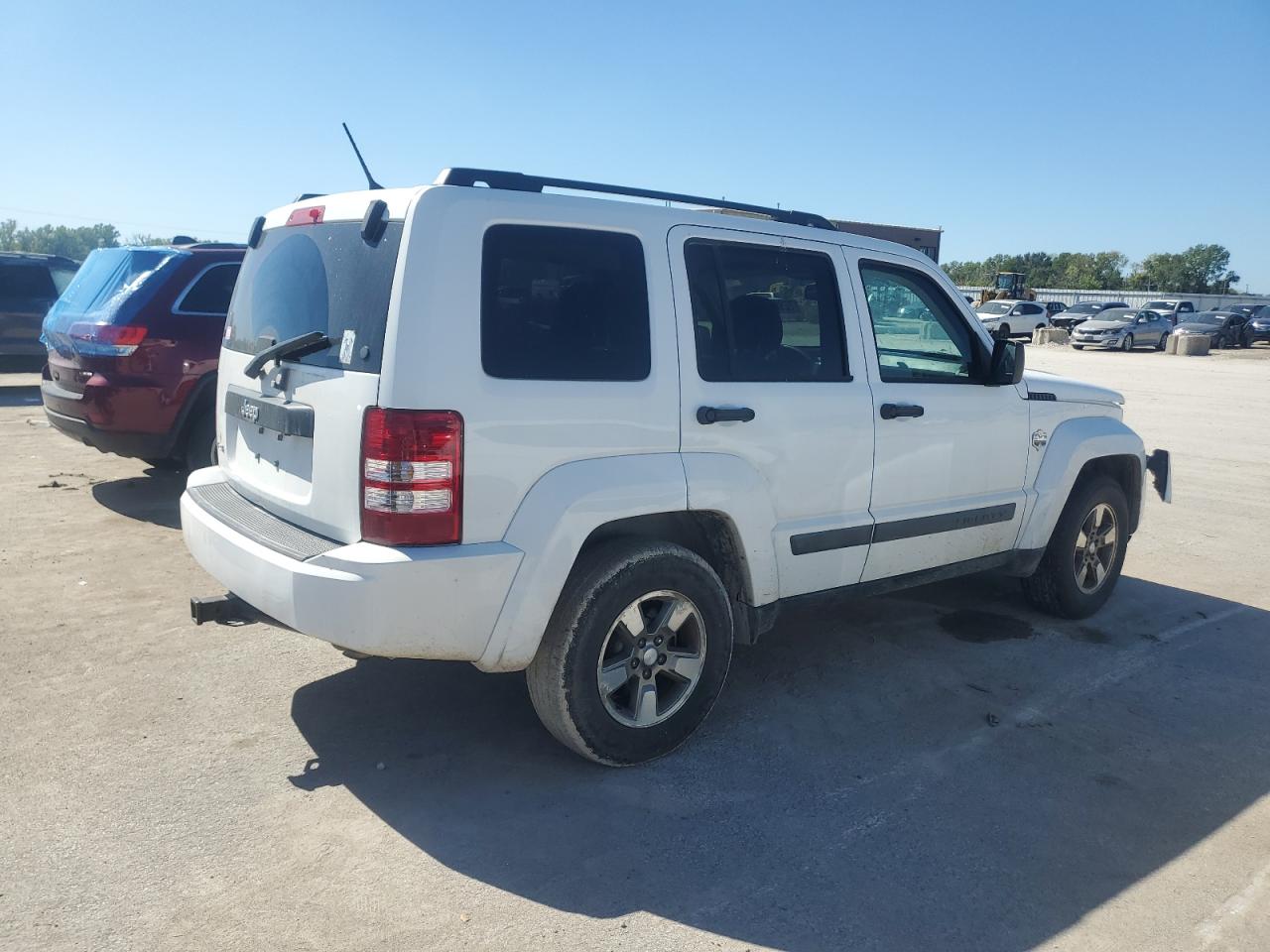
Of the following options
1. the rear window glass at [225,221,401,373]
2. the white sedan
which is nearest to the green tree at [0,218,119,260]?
the white sedan

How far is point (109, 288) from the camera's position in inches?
294

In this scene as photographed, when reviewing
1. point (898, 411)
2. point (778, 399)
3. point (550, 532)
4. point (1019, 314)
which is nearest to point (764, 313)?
point (778, 399)

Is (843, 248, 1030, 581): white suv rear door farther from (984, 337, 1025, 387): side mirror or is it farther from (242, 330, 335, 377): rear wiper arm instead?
(242, 330, 335, 377): rear wiper arm

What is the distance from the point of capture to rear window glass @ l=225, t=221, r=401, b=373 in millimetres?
3322

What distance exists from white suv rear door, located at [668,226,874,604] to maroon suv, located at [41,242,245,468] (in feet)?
15.5

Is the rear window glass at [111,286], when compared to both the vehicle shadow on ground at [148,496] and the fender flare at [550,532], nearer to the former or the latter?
the vehicle shadow on ground at [148,496]

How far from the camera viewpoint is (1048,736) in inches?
167

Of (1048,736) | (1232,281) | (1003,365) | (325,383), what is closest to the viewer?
(325,383)

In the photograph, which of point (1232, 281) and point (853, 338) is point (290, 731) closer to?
point (853, 338)

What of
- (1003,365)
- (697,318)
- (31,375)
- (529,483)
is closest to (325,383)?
(529,483)

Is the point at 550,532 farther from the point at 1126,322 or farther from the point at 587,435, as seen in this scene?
the point at 1126,322

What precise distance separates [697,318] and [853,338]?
36.1 inches

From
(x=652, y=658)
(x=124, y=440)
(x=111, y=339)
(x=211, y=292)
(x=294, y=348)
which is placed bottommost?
(x=652, y=658)

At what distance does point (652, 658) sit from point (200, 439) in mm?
4922
